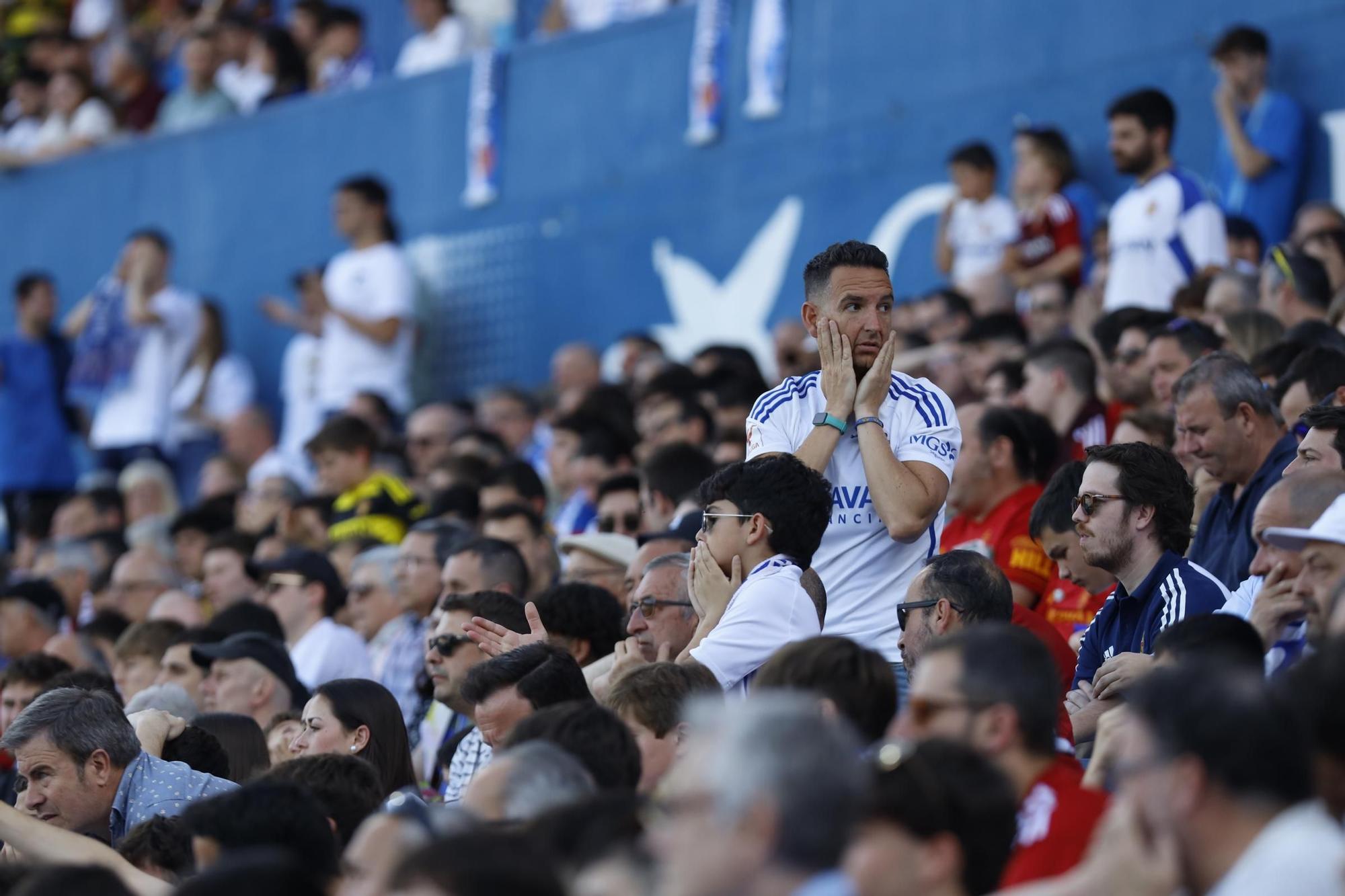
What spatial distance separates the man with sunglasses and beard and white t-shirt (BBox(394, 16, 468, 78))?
1086cm

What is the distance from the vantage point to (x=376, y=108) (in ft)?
53.9

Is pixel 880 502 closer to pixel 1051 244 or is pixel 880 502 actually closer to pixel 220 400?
pixel 1051 244

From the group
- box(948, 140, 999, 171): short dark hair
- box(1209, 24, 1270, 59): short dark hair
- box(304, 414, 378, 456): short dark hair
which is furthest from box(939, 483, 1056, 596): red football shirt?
box(304, 414, 378, 456): short dark hair

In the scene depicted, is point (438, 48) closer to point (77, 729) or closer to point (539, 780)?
point (77, 729)

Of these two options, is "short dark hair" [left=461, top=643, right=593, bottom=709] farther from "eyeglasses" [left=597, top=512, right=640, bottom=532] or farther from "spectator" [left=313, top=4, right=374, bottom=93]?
"spectator" [left=313, top=4, right=374, bottom=93]

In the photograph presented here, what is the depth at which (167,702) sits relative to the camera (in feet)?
24.2

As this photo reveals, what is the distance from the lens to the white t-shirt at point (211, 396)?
16297 millimetres

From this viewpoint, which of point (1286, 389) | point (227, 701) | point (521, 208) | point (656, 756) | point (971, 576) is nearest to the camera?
point (656, 756)

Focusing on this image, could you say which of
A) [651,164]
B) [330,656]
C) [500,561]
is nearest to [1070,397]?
[500,561]

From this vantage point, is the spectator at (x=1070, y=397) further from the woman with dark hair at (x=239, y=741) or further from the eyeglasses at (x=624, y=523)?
the woman with dark hair at (x=239, y=741)

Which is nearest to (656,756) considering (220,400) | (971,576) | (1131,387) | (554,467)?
(971,576)

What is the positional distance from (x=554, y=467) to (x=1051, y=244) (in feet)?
10.1

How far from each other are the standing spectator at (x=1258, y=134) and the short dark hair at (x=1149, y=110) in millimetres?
535

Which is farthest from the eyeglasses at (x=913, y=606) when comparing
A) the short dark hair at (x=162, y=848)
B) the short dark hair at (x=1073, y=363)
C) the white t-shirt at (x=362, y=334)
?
the white t-shirt at (x=362, y=334)
